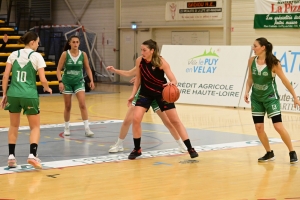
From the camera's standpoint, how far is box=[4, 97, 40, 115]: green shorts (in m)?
8.98

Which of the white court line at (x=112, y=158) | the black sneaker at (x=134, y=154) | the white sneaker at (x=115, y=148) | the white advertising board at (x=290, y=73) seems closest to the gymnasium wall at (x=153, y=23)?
the white advertising board at (x=290, y=73)

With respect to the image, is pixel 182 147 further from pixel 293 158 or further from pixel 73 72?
pixel 73 72

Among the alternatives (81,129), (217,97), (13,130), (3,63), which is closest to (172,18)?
(3,63)

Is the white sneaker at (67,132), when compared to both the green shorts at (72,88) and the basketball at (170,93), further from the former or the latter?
the basketball at (170,93)

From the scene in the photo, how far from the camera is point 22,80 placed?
29.5 ft

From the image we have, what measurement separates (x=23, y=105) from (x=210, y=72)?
418 inches

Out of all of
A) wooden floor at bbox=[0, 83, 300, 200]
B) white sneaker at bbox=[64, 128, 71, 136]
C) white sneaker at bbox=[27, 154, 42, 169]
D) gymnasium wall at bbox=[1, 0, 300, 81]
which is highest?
gymnasium wall at bbox=[1, 0, 300, 81]

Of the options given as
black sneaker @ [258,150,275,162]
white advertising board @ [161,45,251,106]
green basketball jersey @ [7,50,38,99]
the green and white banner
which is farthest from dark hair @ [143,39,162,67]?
the green and white banner

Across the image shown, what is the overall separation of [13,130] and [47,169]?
0.75m

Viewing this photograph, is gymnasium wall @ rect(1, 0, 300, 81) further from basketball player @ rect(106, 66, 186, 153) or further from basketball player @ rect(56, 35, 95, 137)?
basketball player @ rect(106, 66, 186, 153)

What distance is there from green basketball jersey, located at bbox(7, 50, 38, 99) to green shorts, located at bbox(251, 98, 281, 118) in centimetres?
327

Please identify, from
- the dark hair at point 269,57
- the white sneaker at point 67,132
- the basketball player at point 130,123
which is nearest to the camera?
the dark hair at point 269,57

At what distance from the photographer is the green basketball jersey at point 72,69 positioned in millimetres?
12500

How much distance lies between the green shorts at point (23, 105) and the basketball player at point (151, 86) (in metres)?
1.63
